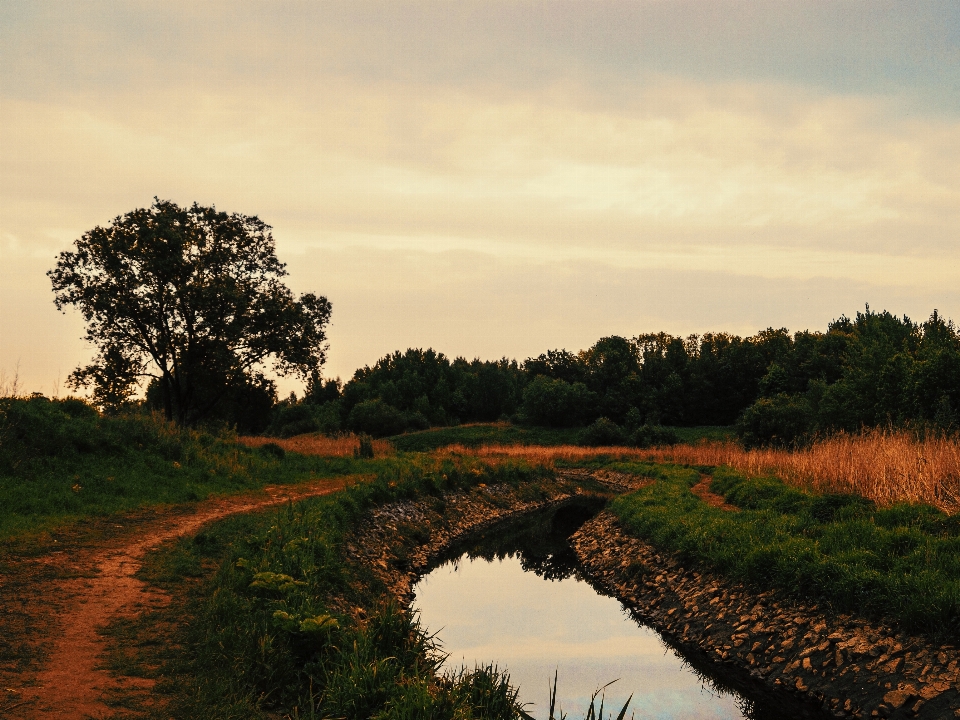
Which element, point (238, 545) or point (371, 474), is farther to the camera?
point (371, 474)

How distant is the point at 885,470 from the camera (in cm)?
1931

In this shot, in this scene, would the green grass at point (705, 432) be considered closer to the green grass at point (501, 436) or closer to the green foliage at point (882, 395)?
the green grass at point (501, 436)

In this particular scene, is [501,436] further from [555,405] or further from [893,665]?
[893,665]

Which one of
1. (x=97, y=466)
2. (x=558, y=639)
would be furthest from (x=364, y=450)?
(x=558, y=639)

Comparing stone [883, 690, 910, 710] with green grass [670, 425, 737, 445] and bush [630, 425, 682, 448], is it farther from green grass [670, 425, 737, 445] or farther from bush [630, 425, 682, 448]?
green grass [670, 425, 737, 445]

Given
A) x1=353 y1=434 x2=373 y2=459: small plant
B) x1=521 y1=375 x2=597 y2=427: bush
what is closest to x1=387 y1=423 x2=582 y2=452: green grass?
x1=521 y1=375 x2=597 y2=427: bush

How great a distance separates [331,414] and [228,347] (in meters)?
51.8

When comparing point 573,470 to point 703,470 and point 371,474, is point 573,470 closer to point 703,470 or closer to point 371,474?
point 703,470

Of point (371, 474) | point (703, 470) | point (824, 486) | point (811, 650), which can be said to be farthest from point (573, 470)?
point (811, 650)

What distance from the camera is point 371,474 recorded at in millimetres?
35125

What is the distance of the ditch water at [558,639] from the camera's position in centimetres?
1309

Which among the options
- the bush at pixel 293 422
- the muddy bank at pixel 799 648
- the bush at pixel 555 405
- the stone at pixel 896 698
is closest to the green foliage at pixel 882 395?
the muddy bank at pixel 799 648

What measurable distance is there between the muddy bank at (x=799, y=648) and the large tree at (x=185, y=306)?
31.4m

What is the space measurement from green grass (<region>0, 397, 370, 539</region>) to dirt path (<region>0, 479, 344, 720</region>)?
6.69 ft
